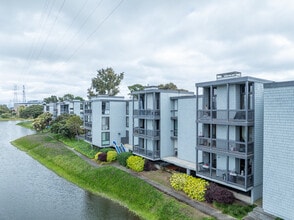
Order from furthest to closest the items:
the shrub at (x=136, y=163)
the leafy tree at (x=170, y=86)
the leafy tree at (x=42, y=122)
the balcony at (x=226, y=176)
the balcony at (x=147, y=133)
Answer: the leafy tree at (x=42, y=122), the leafy tree at (x=170, y=86), the balcony at (x=147, y=133), the shrub at (x=136, y=163), the balcony at (x=226, y=176)

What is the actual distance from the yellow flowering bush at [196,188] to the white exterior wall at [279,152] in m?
5.01

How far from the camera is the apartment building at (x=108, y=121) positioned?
34406 millimetres

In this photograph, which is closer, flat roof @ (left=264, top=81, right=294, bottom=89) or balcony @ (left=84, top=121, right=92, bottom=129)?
flat roof @ (left=264, top=81, right=294, bottom=89)

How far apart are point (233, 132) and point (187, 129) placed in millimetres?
6493

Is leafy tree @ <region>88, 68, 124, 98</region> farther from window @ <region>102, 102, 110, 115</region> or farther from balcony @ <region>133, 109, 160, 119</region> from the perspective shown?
balcony @ <region>133, 109, 160, 119</region>

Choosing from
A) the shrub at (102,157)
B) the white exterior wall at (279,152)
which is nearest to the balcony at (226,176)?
the white exterior wall at (279,152)

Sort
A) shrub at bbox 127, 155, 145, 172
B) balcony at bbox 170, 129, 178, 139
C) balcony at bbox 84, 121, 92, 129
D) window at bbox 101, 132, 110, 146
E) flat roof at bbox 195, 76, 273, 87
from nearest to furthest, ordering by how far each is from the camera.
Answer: flat roof at bbox 195, 76, 273, 87
shrub at bbox 127, 155, 145, 172
balcony at bbox 170, 129, 178, 139
window at bbox 101, 132, 110, 146
balcony at bbox 84, 121, 92, 129

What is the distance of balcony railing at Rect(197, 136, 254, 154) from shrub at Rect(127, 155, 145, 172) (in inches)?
323

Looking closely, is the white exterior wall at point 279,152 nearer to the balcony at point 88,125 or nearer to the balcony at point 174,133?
the balcony at point 174,133

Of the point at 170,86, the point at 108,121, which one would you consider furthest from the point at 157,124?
the point at 170,86

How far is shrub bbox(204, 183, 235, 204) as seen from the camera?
16.7m

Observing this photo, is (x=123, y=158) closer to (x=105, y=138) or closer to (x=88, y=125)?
(x=105, y=138)

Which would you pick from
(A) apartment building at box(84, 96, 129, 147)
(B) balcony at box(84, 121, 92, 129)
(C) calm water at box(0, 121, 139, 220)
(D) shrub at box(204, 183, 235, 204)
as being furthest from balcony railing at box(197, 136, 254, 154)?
(B) balcony at box(84, 121, 92, 129)

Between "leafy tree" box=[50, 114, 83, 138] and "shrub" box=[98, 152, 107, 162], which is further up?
"leafy tree" box=[50, 114, 83, 138]
